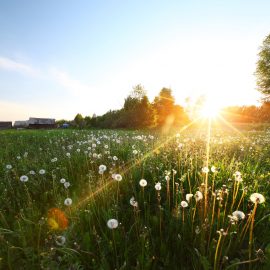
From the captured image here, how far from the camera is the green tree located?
3653 cm

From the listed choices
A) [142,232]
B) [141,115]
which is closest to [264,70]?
[141,115]

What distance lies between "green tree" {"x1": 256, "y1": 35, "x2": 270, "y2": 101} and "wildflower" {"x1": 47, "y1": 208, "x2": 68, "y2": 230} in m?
41.1

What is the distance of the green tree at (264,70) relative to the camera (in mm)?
36531

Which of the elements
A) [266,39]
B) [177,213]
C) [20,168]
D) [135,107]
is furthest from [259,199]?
[266,39]

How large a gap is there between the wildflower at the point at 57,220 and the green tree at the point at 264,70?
41.1 metres

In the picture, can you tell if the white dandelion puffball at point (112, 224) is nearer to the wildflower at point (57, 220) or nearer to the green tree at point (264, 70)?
the wildflower at point (57, 220)

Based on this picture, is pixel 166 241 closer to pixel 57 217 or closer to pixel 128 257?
pixel 128 257

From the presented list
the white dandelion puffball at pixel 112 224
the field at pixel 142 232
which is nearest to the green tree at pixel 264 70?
the field at pixel 142 232

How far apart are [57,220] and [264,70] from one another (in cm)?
4197

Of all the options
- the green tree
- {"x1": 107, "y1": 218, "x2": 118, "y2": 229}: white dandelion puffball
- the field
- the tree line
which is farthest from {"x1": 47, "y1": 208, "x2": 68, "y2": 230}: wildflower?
the green tree

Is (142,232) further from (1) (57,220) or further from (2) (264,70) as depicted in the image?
(2) (264,70)

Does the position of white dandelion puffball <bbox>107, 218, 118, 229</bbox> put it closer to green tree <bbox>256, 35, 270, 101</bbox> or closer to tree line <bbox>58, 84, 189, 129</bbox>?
A: tree line <bbox>58, 84, 189, 129</bbox>

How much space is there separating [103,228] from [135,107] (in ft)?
89.8

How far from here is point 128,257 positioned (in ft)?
7.08
